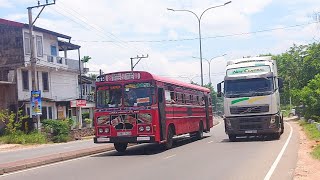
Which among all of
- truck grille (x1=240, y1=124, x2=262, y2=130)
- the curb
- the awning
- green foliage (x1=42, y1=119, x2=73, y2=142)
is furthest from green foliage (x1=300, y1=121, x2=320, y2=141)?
the awning

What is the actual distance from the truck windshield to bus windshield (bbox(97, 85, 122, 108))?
246 inches

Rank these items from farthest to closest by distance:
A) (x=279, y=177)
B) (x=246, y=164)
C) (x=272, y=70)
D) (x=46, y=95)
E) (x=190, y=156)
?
(x=46, y=95), (x=272, y=70), (x=190, y=156), (x=246, y=164), (x=279, y=177)

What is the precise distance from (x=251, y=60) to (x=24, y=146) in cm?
1684

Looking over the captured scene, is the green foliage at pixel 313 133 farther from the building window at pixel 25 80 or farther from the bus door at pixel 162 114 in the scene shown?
the building window at pixel 25 80

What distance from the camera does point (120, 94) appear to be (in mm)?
18766

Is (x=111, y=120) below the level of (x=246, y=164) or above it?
above

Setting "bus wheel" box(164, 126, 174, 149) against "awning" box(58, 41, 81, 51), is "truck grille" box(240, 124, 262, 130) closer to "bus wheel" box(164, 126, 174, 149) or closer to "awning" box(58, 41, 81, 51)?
"bus wheel" box(164, 126, 174, 149)

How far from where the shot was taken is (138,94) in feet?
61.1

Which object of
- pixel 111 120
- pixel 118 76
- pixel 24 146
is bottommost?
pixel 24 146

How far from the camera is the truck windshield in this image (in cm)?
2223

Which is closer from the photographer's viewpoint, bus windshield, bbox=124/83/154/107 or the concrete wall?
bus windshield, bbox=124/83/154/107

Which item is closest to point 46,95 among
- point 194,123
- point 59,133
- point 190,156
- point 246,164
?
point 59,133

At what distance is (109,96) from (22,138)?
16720mm

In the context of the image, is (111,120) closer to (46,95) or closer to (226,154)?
(226,154)
